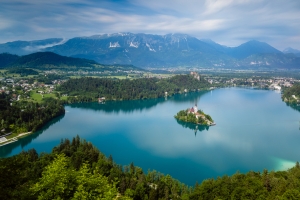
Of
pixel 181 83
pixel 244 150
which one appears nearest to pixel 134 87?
pixel 181 83

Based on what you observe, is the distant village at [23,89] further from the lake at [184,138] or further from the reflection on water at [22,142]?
the reflection on water at [22,142]

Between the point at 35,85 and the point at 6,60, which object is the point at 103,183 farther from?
the point at 6,60

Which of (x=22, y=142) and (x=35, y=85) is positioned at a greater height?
(x=35, y=85)

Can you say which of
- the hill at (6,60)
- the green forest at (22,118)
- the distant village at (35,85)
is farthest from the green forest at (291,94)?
the hill at (6,60)

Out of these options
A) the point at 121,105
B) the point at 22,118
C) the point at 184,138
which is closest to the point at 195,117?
the point at 184,138

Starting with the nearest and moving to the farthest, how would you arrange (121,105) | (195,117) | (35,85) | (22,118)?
1. (22,118)
2. (195,117)
3. (121,105)
4. (35,85)

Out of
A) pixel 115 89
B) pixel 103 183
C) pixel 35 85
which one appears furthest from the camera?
pixel 115 89
